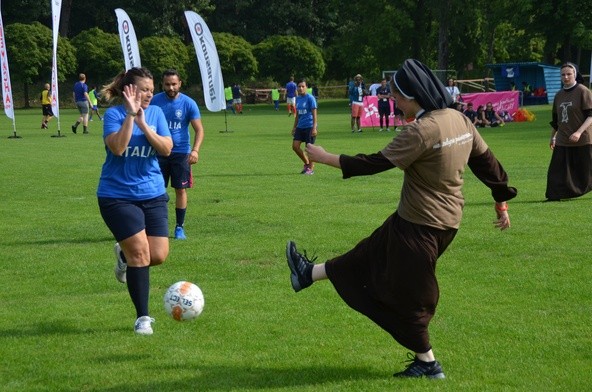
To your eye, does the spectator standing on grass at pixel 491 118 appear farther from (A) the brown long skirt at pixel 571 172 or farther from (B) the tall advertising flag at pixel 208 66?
(A) the brown long skirt at pixel 571 172

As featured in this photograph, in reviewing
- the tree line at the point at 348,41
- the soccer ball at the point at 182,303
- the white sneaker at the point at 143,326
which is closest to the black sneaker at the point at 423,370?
the soccer ball at the point at 182,303

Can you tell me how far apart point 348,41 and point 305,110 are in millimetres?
51017

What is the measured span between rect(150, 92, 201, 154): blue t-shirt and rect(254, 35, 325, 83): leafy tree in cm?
5925

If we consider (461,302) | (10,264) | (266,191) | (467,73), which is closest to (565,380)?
(461,302)

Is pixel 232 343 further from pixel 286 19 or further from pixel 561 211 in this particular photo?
pixel 286 19

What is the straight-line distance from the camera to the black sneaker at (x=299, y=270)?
654 cm

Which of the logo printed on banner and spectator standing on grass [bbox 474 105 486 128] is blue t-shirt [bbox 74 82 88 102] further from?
spectator standing on grass [bbox 474 105 486 128]

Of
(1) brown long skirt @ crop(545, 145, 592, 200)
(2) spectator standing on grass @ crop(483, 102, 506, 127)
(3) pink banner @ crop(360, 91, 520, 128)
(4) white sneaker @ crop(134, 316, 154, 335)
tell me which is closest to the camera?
(4) white sneaker @ crop(134, 316, 154, 335)

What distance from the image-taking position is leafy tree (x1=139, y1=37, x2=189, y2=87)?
67812 millimetres

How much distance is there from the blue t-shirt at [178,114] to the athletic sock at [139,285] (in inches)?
191

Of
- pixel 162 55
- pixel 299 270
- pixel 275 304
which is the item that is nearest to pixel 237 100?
pixel 162 55

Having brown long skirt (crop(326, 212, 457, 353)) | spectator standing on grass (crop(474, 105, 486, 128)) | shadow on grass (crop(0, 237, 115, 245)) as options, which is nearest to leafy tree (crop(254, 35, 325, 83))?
spectator standing on grass (crop(474, 105, 486, 128))

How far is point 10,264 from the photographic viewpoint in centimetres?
1058

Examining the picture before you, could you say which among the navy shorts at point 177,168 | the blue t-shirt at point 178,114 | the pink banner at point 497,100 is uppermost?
the blue t-shirt at point 178,114
